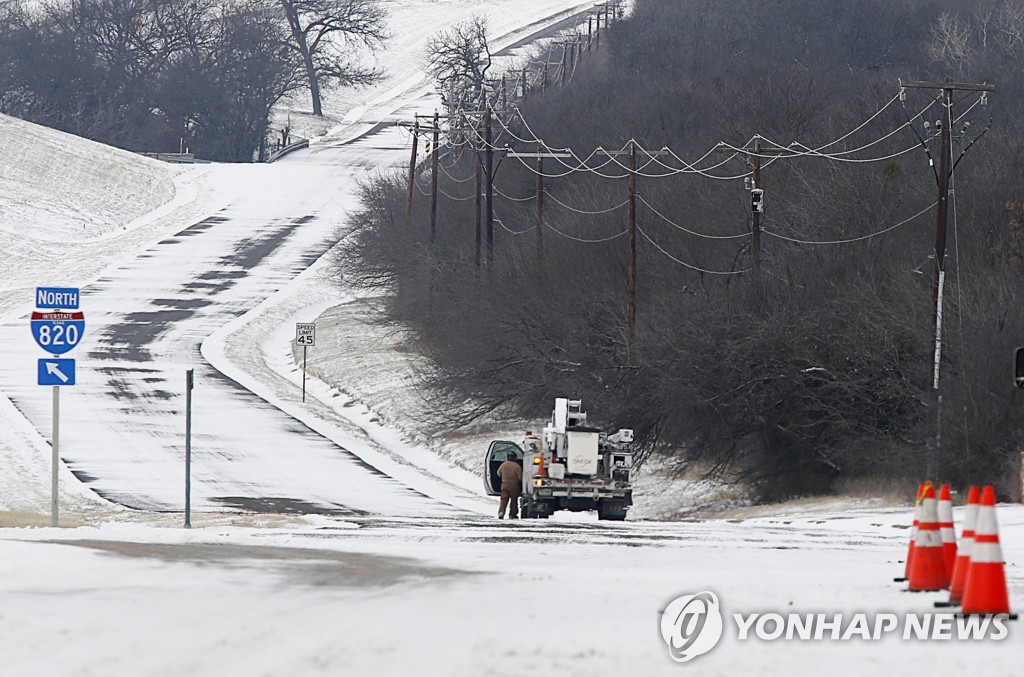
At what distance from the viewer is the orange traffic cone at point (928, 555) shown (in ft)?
36.5

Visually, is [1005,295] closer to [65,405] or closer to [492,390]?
[492,390]

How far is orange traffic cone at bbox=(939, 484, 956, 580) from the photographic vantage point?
11266 mm

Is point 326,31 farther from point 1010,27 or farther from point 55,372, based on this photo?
point 55,372

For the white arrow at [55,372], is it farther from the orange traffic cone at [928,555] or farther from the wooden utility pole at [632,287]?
the wooden utility pole at [632,287]

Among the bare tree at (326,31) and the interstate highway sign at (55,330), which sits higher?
the bare tree at (326,31)

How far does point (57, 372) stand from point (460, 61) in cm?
12430

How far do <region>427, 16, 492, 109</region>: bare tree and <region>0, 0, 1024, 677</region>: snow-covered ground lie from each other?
17.5 meters

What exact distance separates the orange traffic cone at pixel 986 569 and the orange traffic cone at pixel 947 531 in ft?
5.19

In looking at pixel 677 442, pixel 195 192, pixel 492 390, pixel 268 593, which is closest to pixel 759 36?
pixel 195 192

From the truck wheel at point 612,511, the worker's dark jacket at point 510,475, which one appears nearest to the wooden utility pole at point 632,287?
the worker's dark jacket at point 510,475

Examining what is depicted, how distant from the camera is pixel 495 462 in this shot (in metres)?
28.8

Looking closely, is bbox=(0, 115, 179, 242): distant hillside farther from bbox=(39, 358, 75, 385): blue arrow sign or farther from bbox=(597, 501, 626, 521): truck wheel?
bbox=(39, 358, 75, 385): blue arrow sign

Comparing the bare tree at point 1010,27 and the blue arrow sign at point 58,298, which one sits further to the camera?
the bare tree at point 1010,27

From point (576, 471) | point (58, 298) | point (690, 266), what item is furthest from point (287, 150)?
point (58, 298)
